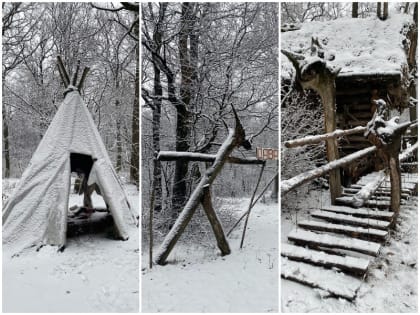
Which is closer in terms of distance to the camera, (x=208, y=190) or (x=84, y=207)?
(x=208, y=190)

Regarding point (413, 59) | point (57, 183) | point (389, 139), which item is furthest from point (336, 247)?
point (413, 59)

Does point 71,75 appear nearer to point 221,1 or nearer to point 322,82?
point 221,1

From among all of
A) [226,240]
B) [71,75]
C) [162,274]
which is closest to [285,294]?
[226,240]

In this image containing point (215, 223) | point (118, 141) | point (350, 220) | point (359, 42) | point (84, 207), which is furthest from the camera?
point (84, 207)

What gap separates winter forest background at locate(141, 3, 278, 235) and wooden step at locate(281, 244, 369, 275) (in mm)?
696

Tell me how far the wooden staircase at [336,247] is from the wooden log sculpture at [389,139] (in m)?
0.23

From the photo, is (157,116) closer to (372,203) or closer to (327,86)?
(327,86)

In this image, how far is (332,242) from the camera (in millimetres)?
1902

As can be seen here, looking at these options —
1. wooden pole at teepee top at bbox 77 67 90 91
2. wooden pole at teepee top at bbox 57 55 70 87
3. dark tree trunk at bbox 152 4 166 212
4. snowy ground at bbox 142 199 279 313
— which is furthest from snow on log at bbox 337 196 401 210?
wooden pole at teepee top at bbox 57 55 70 87

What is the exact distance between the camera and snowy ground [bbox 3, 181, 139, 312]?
6.22 ft

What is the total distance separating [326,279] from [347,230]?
48cm

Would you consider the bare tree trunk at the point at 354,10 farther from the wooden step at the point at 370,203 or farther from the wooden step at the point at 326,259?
the wooden step at the point at 326,259

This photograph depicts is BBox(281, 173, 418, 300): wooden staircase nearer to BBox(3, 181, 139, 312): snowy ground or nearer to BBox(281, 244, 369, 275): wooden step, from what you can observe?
BBox(281, 244, 369, 275): wooden step

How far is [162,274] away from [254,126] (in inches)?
52.2
